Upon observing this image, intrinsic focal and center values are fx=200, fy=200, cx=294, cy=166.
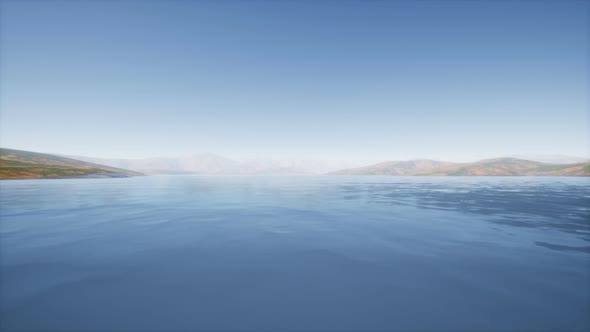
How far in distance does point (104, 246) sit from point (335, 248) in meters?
13.5

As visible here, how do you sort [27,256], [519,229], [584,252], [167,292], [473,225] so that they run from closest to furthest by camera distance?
Result: [167,292]
[27,256]
[584,252]
[519,229]
[473,225]

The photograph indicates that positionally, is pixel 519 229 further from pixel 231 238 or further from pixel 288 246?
pixel 231 238

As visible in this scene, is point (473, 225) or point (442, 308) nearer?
point (442, 308)

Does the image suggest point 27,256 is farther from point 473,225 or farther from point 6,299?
point 473,225

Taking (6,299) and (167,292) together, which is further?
(167,292)

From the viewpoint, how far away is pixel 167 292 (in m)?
7.33

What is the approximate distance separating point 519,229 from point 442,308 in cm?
1500

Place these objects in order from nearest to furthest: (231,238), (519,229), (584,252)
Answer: (584,252) → (231,238) → (519,229)

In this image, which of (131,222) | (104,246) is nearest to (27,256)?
(104,246)

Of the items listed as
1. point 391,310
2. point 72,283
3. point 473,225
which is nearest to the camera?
point 391,310

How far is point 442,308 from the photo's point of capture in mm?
6375

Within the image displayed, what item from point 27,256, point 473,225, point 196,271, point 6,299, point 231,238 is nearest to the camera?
point 6,299

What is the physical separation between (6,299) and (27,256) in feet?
17.1

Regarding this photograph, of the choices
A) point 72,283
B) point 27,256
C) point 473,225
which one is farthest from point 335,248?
point 27,256
